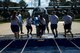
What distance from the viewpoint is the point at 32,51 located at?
13711 millimetres

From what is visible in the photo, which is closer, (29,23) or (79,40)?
(79,40)

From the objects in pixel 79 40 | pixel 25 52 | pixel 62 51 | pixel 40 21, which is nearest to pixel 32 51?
pixel 25 52

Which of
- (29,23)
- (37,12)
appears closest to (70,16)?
(29,23)

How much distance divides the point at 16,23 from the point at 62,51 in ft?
21.2

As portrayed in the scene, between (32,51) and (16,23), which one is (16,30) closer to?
(16,23)

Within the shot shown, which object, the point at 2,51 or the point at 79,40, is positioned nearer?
the point at 2,51

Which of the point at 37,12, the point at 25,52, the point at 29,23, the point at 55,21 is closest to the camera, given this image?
the point at 25,52

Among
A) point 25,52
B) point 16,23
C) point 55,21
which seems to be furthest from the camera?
point 55,21

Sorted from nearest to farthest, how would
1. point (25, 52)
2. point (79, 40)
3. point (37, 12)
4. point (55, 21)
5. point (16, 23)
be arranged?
point (25, 52)
point (79, 40)
point (16, 23)
point (55, 21)
point (37, 12)

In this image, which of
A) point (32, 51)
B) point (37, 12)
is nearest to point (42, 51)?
point (32, 51)

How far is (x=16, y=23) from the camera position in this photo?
19422 mm

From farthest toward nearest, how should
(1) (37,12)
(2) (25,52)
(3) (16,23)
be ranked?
(1) (37,12)
(3) (16,23)
(2) (25,52)

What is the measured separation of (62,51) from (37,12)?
52.3 feet

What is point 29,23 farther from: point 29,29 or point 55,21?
point 55,21
